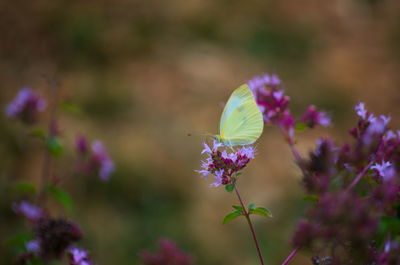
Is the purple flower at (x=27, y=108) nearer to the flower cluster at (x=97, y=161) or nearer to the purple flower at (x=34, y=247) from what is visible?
the flower cluster at (x=97, y=161)

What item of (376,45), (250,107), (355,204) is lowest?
(355,204)

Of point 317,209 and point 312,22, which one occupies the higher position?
point 312,22

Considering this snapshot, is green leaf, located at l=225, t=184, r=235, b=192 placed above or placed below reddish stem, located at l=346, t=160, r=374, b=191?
above

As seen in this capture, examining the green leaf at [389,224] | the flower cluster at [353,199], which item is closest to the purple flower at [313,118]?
the flower cluster at [353,199]

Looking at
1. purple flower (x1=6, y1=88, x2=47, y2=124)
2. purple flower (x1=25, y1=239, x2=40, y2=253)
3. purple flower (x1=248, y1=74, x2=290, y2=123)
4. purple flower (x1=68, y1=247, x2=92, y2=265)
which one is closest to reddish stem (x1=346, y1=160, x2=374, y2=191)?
purple flower (x1=248, y1=74, x2=290, y2=123)

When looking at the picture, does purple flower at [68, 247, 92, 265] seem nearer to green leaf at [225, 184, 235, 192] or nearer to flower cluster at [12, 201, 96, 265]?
flower cluster at [12, 201, 96, 265]

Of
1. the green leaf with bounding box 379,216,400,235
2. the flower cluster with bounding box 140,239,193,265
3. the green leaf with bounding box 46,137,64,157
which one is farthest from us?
the green leaf with bounding box 46,137,64,157

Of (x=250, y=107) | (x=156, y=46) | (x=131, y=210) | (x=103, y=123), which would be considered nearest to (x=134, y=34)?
(x=156, y=46)

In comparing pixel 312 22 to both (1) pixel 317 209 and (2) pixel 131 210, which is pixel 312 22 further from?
(1) pixel 317 209
